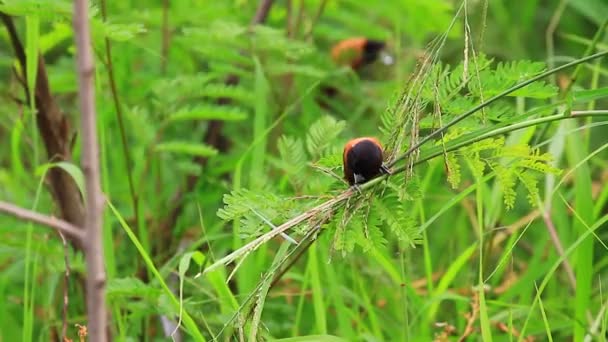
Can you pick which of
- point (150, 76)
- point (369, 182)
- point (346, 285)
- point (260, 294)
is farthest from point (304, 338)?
point (150, 76)

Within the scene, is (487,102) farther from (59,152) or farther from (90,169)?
(59,152)

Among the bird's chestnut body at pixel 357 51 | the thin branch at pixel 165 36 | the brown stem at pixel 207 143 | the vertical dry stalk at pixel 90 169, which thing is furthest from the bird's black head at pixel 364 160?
the bird's chestnut body at pixel 357 51

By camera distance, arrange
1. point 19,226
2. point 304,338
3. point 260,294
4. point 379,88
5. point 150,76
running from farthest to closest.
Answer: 1. point 379,88
2. point 150,76
3. point 19,226
4. point 304,338
5. point 260,294

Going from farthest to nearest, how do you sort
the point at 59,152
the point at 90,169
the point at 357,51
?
1. the point at 357,51
2. the point at 59,152
3. the point at 90,169

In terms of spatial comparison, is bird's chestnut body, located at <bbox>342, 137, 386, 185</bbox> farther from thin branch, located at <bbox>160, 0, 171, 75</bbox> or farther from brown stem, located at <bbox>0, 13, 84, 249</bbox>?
thin branch, located at <bbox>160, 0, 171, 75</bbox>

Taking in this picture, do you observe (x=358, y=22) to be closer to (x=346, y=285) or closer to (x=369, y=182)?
(x=346, y=285)

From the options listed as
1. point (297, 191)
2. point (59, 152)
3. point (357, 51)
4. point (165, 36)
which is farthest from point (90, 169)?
point (357, 51)

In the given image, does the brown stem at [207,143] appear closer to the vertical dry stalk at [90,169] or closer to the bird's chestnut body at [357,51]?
the bird's chestnut body at [357,51]
